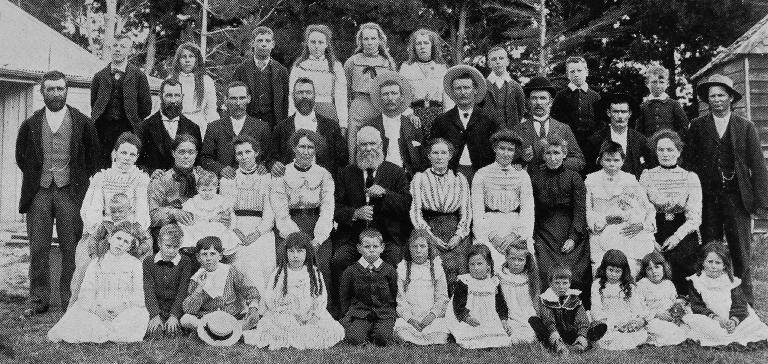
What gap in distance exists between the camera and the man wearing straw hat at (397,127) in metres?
7.34

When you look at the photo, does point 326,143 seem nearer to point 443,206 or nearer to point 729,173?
point 443,206

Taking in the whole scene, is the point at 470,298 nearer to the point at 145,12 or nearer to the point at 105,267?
the point at 105,267

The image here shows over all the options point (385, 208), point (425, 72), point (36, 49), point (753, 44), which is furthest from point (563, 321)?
point (36, 49)

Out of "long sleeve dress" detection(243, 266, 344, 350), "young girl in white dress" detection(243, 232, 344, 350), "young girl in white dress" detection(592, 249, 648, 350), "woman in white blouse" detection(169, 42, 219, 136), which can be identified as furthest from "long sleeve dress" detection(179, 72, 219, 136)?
"young girl in white dress" detection(592, 249, 648, 350)

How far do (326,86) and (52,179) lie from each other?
8.63ft

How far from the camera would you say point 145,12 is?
1040 inches

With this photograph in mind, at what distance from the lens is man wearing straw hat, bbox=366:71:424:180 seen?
7340 mm

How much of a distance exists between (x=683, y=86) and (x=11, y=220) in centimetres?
1476

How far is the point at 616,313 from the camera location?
20.0 feet

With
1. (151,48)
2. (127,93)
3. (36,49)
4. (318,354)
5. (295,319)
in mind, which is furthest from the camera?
(151,48)

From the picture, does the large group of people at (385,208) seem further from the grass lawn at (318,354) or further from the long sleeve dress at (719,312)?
the grass lawn at (318,354)

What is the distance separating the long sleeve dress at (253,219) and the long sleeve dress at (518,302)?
1914 mm

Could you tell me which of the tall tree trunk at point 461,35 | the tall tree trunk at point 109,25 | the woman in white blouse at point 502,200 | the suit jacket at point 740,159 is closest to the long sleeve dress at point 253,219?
the woman in white blouse at point 502,200

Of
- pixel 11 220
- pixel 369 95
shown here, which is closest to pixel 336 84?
pixel 369 95
